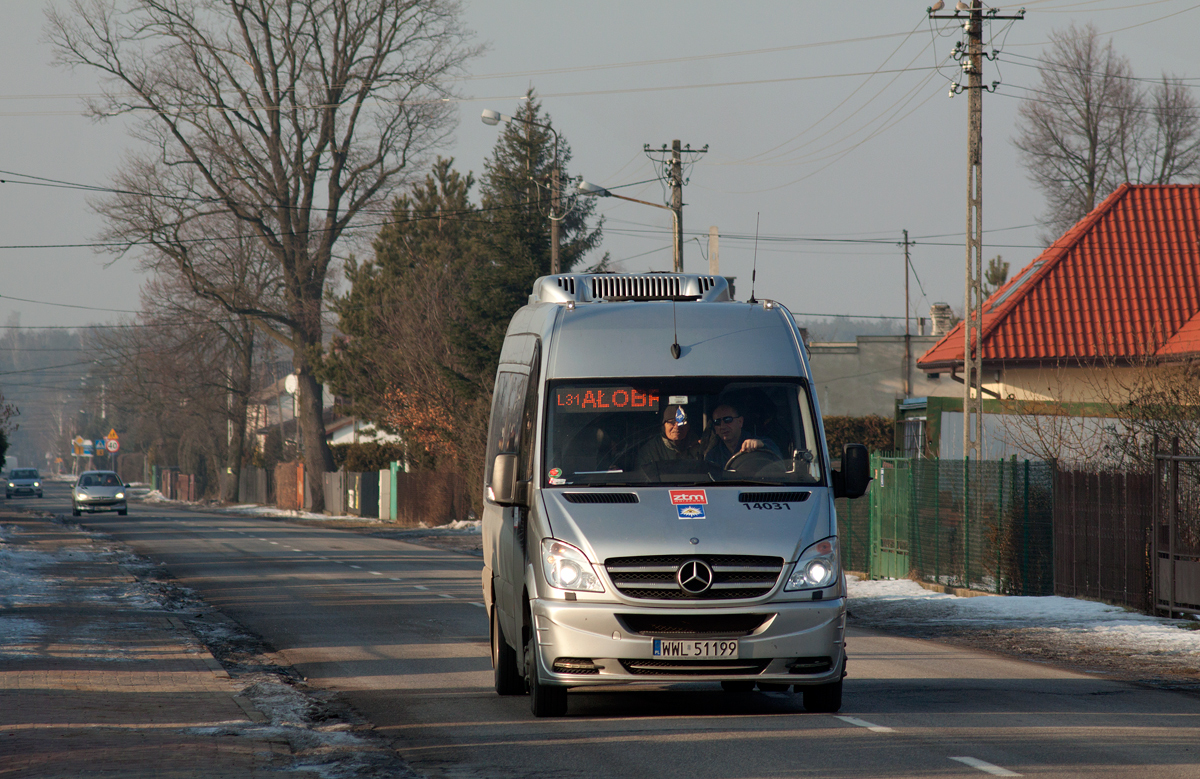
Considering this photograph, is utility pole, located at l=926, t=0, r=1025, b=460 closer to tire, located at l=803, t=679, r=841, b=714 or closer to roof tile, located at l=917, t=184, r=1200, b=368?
roof tile, located at l=917, t=184, r=1200, b=368

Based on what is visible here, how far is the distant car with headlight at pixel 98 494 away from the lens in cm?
4788

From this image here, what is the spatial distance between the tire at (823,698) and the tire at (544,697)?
5.17 ft

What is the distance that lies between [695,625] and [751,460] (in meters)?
1.25

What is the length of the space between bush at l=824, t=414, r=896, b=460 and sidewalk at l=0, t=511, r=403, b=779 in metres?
27.3

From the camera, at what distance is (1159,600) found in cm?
1508

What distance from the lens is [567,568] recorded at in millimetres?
8164

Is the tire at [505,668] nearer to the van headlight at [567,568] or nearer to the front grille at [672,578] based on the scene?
the van headlight at [567,568]

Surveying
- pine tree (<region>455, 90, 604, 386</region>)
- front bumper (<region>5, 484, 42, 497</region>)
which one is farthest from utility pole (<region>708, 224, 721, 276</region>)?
front bumper (<region>5, 484, 42, 497</region>)

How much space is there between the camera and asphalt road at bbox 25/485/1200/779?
284 inches

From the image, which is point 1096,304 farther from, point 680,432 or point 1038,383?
point 680,432

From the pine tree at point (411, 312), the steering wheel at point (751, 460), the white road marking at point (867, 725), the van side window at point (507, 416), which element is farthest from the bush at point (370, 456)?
the white road marking at point (867, 725)

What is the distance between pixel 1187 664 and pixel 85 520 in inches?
1542

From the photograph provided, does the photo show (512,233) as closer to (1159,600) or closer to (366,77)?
(366,77)

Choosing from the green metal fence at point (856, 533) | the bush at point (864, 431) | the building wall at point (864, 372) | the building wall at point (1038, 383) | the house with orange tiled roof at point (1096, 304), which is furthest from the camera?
the building wall at point (864, 372)
